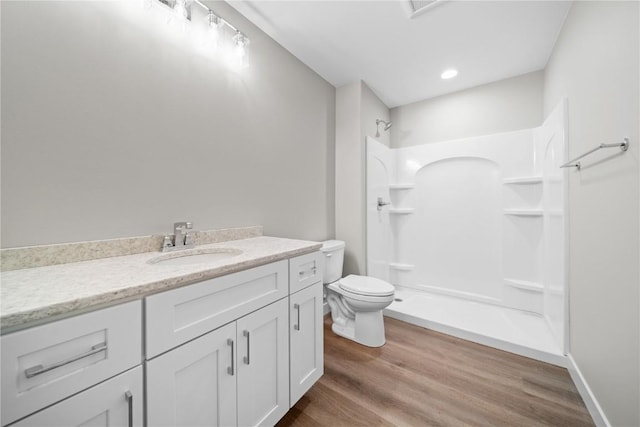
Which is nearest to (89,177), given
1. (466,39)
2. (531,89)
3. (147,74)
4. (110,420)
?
(147,74)

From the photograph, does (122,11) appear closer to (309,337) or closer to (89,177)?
(89,177)

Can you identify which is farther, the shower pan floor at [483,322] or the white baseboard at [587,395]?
→ the shower pan floor at [483,322]

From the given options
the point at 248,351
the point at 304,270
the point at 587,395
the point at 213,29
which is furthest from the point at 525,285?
the point at 213,29

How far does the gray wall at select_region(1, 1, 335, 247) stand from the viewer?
0.84m

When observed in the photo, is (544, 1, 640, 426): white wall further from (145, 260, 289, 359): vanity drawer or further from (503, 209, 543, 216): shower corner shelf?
(145, 260, 289, 359): vanity drawer

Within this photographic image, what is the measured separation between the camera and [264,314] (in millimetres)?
1012

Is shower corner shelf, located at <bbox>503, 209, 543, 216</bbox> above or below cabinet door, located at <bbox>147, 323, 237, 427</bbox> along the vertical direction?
above

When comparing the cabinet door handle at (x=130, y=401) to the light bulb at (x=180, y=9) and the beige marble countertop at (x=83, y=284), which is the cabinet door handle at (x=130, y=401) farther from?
the light bulb at (x=180, y=9)

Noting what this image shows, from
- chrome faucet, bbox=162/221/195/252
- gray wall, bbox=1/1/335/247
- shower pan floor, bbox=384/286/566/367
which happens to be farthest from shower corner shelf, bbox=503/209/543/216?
chrome faucet, bbox=162/221/195/252

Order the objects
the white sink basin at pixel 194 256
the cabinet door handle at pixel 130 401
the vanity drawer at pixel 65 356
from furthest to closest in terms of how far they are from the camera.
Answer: the white sink basin at pixel 194 256 → the cabinet door handle at pixel 130 401 → the vanity drawer at pixel 65 356

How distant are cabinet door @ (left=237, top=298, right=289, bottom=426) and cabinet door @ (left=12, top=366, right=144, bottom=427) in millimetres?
339

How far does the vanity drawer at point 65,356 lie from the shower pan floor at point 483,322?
2.15 metres

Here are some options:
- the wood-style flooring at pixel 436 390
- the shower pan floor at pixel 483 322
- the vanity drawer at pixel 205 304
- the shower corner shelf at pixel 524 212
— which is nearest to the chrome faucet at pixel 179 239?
the vanity drawer at pixel 205 304

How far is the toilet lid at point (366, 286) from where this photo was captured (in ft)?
5.81
